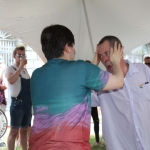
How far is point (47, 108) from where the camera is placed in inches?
70.2

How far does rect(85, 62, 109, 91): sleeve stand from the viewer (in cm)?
176

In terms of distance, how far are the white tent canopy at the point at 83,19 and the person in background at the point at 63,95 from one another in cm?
248

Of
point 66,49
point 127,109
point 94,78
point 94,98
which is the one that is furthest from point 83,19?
point 94,78

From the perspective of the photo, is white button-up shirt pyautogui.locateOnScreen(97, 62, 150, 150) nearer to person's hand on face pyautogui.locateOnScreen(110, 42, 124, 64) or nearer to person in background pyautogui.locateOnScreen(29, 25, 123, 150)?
person's hand on face pyautogui.locateOnScreen(110, 42, 124, 64)

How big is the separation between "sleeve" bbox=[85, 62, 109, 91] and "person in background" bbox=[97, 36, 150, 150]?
2.30 feet

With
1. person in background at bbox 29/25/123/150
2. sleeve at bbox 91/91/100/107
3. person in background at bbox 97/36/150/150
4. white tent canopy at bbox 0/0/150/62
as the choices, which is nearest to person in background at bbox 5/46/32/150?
white tent canopy at bbox 0/0/150/62

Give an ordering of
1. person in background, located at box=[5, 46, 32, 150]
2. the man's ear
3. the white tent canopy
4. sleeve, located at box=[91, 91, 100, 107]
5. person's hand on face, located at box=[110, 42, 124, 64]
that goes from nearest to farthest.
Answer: the man's ear < person's hand on face, located at box=[110, 42, 124, 64] < sleeve, located at box=[91, 91, 100, 107] < the white tent canopy < person in background, located at box=[5, 46, 32, 150]

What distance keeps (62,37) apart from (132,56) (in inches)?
645

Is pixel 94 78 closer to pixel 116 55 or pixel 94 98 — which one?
pixel 116 55

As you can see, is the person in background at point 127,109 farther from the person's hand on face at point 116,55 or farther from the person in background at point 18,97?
the person in background at point 18,97

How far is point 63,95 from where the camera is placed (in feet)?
5.74

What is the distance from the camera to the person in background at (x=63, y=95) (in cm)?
174

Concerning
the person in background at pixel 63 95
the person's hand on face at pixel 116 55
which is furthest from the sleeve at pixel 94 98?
the person in background at pixel 63 95

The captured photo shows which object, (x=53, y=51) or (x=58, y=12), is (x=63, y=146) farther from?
(x=58, y=12)
